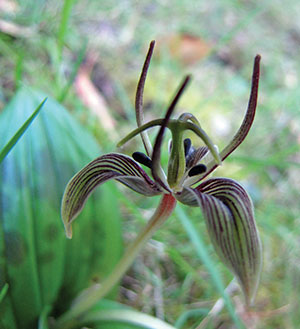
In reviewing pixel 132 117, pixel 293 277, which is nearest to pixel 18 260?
pixel 293 277

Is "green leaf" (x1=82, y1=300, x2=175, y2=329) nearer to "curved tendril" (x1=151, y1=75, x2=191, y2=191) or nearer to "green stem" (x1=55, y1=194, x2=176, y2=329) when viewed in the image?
"green stem" (x1=55, y1=194, x2=176, y2=329)

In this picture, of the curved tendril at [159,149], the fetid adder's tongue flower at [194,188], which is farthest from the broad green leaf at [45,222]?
the curved tendril at [159,149]

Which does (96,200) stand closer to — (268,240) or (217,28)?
(268,240)

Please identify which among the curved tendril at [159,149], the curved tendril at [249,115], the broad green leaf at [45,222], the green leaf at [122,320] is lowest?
the green leaf at [122,320]

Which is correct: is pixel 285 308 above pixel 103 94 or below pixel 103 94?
below

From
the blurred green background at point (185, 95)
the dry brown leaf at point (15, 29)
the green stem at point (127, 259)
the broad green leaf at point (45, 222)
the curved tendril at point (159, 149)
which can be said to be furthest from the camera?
the dry brown leaf at point (15, 29)

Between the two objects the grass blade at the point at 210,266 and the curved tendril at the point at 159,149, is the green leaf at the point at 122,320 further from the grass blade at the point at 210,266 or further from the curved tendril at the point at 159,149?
the curved tendril at the point at 159,149

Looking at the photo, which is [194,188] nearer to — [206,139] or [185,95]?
[206,139]

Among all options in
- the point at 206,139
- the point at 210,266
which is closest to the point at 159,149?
the point at 206,139
